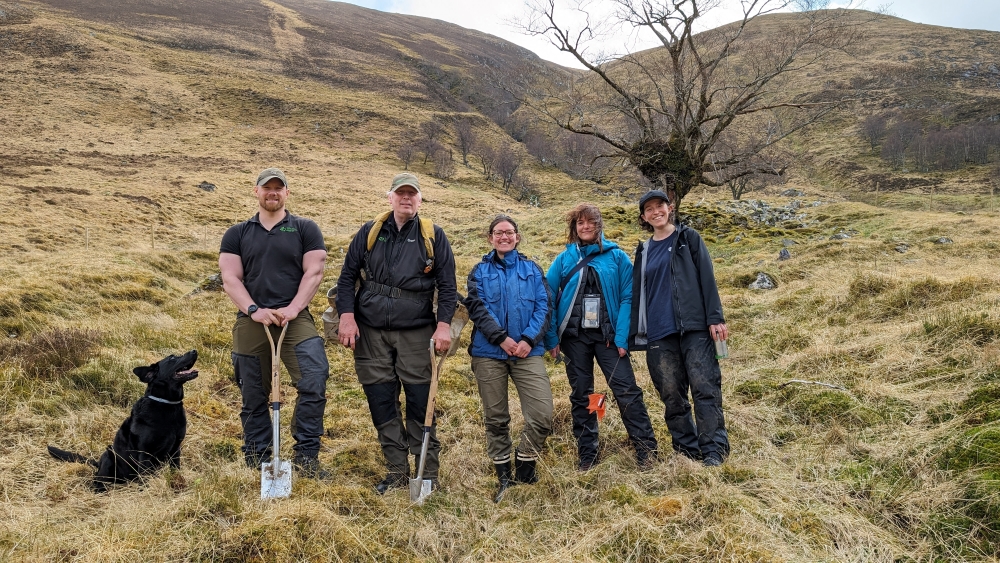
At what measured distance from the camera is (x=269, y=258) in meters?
3.94

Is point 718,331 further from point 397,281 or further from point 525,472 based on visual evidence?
point 397,281

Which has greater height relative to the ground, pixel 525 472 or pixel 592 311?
pixel 592 311

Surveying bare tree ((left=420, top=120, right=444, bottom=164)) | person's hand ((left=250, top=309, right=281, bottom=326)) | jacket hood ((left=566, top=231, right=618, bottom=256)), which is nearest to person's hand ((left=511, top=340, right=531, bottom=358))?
jacket hood ((left=566, top=231, right=618, bottom=256))

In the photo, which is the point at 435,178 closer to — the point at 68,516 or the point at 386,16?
the point at 68,516

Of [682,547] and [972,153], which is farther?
[972,153]

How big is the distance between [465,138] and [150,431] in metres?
70.4

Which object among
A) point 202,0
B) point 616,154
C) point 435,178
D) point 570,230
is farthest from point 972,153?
point 202,0

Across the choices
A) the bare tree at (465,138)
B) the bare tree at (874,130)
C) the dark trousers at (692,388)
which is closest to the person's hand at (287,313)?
the dark trousers at (692,388)

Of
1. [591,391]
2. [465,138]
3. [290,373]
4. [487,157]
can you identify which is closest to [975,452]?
[591,391]

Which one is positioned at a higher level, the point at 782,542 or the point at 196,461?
the point at 782,542

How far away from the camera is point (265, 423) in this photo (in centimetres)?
410

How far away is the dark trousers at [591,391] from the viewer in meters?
4.09

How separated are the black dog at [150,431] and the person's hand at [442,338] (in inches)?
71.1

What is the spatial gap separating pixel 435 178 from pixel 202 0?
8062 centimetres
